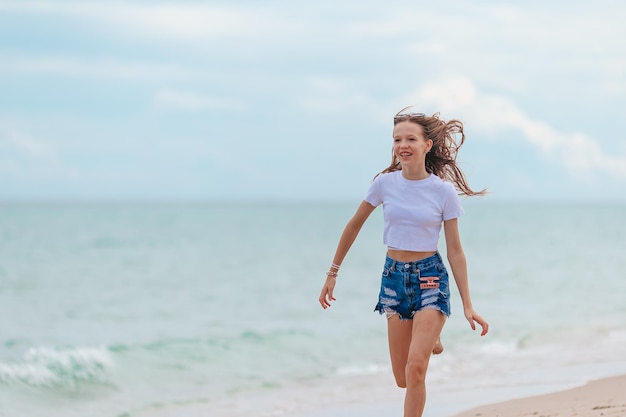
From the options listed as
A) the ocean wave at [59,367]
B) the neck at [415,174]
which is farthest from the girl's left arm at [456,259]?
the ocean wave at [59,367]

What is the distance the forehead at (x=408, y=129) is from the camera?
5.30 meters

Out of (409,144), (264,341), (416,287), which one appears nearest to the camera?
(416,287)

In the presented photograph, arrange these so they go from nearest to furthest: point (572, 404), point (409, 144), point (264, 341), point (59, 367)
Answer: point (409, 144), point (572, 404), point (59, 367), point (264, 341)

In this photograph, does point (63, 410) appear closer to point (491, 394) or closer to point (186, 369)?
point (186, 369)

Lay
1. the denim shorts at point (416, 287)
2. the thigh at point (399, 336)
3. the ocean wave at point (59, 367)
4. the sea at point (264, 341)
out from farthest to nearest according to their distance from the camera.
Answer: the ocean wave at point (59, 367) < the sea at point (264, 341) < the thigh at point (399, 336) < the denim shorts at point (416, 287)

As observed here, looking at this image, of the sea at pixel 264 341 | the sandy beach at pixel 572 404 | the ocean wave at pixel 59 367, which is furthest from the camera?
the ocean wave at pixel 59 367

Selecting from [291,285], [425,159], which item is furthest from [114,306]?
[425,159]

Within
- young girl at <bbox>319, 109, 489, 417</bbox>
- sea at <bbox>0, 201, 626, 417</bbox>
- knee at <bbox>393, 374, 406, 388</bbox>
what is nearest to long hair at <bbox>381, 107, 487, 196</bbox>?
young girl at <bbox>319, 109, 489, 417</bbox>

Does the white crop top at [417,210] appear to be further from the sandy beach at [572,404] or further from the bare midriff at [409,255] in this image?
the sandy beach at [572,404]

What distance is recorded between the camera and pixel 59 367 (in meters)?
11.3

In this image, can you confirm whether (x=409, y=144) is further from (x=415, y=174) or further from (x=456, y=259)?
(x=456, y=259)

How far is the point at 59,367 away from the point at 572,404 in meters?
6.89

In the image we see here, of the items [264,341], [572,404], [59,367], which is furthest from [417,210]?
[264,341]

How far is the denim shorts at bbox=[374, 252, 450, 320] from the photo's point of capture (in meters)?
5.11
